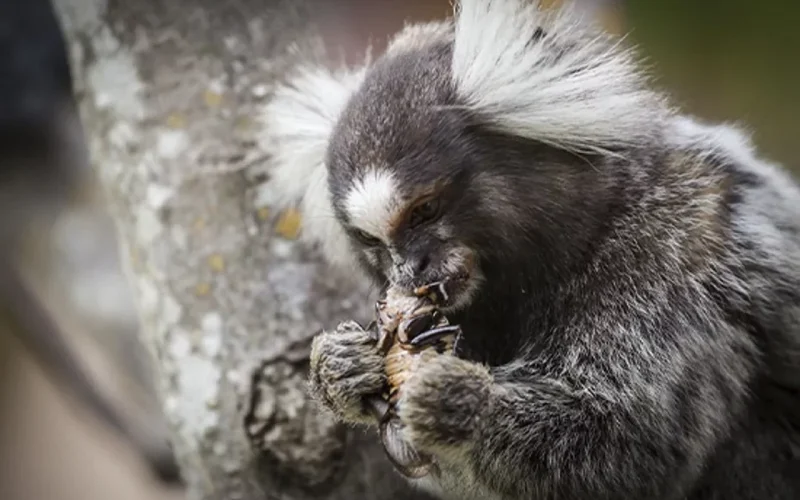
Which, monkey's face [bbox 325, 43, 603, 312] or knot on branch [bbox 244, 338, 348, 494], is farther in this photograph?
knot on branch [bbox 244, 338, 348, 494]

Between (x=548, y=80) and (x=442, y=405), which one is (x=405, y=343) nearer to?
(x=442, y=405)

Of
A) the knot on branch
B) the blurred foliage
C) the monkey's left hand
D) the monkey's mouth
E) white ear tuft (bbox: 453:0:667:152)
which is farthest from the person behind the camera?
the blurred foliage

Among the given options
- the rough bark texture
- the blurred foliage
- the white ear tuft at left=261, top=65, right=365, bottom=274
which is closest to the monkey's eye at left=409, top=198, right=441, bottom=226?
the white ear tuft at left=261, top=65, right=365, bottom=274

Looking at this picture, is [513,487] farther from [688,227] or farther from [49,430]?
[49,430]

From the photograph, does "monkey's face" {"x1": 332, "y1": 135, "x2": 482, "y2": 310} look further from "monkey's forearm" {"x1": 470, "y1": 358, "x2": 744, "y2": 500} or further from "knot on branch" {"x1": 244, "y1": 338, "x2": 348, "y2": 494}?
"knot on branch" {"x1": 244, "y1": 338, "x2": 348, "y2": 494}

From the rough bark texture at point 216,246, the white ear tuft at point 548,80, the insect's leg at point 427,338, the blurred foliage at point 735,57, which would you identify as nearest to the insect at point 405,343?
the insect's leg at point 427,338

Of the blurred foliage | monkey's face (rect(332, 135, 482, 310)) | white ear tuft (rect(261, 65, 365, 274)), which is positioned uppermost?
the blurred foliage

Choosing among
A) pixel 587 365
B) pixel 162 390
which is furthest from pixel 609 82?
pixel 162 390

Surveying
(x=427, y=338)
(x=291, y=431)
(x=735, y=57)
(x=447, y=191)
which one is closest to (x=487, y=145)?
(x=447, y=191)
